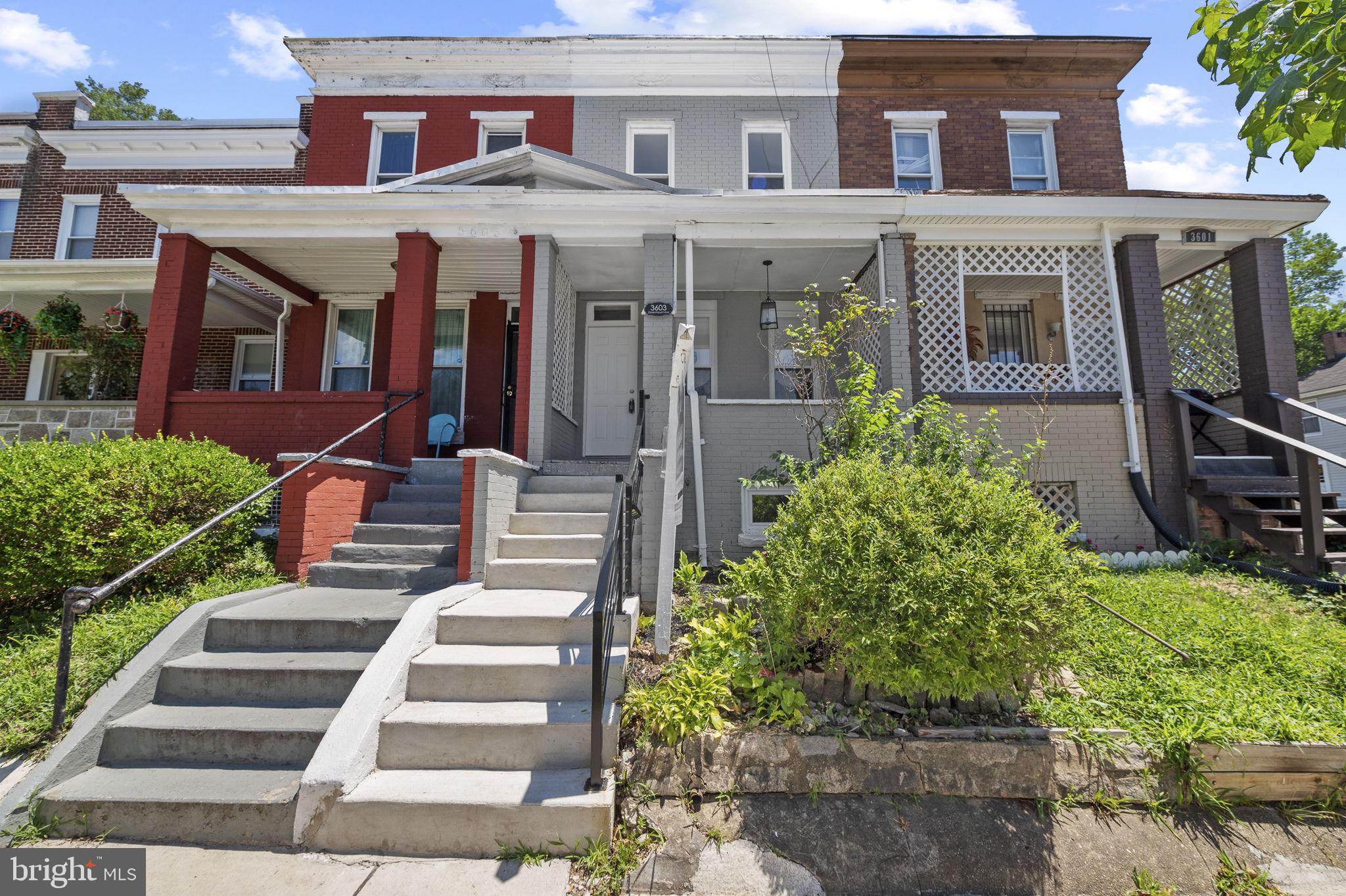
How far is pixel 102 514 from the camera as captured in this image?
4.74 m

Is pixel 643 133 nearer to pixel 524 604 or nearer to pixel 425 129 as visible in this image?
pixel 425 129

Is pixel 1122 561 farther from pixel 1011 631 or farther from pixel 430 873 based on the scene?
pixel 430 873

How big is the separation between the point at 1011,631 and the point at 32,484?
663 centimetres

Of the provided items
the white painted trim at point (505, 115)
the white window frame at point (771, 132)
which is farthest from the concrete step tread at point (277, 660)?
the white painted trim at point (505, 115)

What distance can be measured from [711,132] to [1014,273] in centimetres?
518

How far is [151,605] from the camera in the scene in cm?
462

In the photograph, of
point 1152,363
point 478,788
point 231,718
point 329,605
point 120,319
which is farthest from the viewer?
point 120,319

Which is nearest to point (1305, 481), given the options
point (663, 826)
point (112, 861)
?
point (663, 826)

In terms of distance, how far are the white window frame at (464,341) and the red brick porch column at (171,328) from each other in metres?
2.92

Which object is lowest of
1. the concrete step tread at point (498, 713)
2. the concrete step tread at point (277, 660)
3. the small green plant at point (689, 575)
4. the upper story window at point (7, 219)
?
the concrete step tread at point (498, 713)

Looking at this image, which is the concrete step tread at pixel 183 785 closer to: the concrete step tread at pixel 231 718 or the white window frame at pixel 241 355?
the concrete step tread at pixel 231 718

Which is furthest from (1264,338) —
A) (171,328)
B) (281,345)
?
(281,345)
